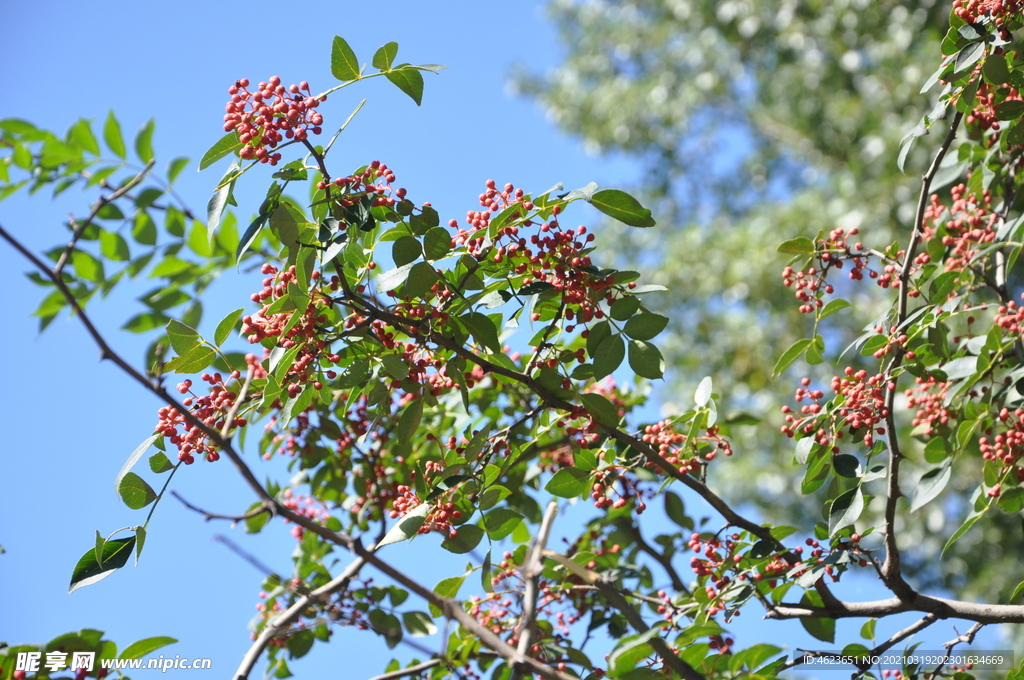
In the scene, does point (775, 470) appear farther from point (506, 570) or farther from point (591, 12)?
point (591, 12)

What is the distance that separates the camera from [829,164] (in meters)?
7.66

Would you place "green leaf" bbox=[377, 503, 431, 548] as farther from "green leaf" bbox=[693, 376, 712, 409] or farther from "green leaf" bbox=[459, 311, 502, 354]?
"green leaf" bbox=[693, 376, 712, 409]

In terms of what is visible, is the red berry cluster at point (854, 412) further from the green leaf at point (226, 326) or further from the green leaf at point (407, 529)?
the green leaf at point (226, 326)

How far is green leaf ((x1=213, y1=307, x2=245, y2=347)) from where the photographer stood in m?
1.29

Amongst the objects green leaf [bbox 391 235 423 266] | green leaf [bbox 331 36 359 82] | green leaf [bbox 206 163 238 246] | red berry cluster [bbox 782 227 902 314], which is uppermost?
green leaf [bbox 331 36 359 82]

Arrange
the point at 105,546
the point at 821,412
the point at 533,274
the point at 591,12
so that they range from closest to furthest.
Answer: the point at 105,546
the point at 533,274
the point at 821,412
the point at 591,12

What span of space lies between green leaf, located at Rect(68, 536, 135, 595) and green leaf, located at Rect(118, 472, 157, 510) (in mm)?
68

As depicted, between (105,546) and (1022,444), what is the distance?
1.55 m

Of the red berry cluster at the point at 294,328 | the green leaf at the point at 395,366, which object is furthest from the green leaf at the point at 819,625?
the red berry cluster at the point at 294,328

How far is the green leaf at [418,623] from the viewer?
69.6 inches

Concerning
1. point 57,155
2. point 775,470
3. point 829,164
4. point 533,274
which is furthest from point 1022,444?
point 829,164

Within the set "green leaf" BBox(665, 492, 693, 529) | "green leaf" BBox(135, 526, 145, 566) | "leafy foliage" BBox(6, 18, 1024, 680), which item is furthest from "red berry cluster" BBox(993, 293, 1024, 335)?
"green leaf" BBox(135, 526, 145, 566)

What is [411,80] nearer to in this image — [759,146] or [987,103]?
[987,103]

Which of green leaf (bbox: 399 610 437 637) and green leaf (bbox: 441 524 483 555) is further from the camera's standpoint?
green leaf (bbox: 399 610 437 637)
